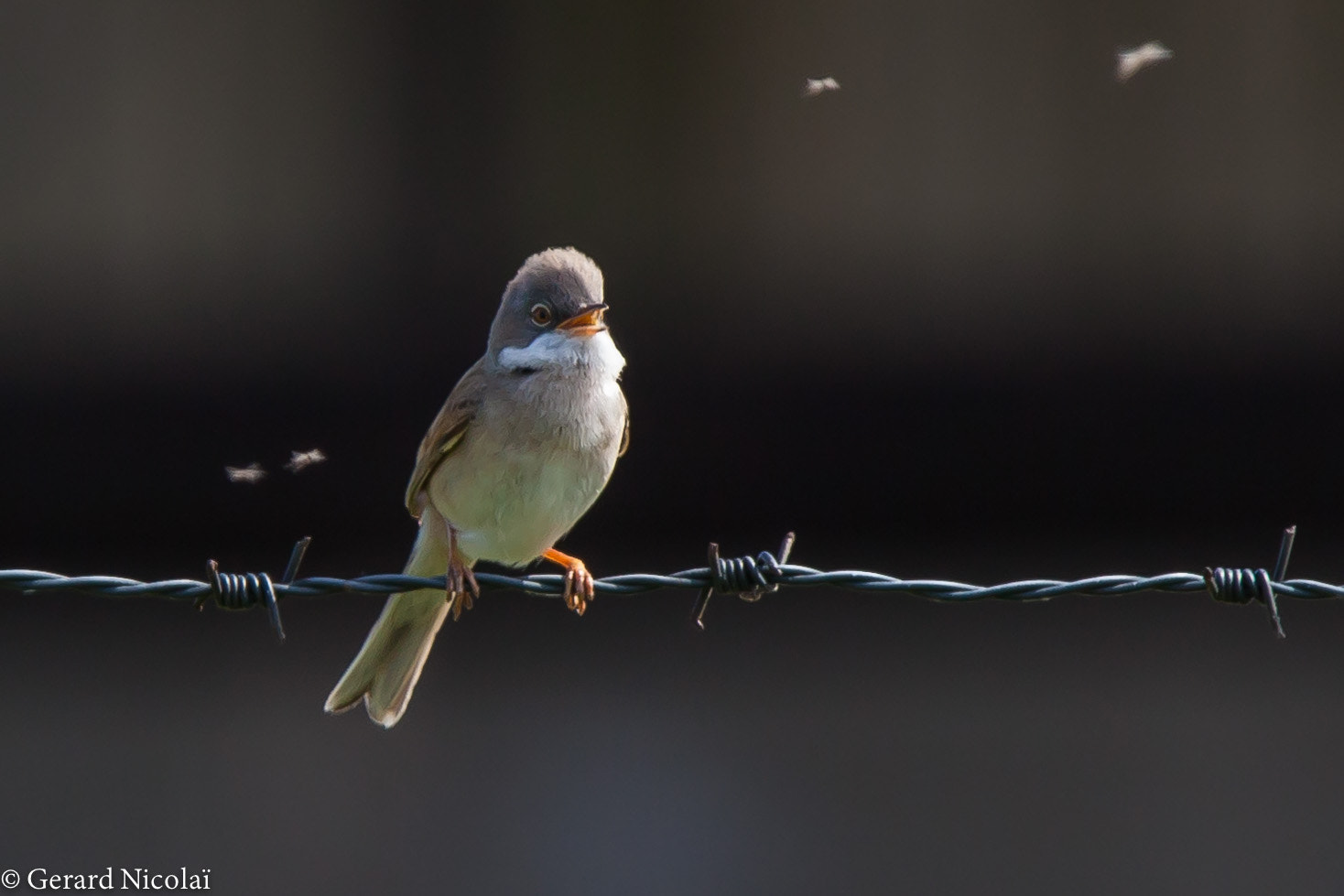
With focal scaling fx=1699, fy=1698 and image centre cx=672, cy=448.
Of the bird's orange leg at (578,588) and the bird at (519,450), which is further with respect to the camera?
the bird at (519,450)

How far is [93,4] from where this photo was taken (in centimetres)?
971

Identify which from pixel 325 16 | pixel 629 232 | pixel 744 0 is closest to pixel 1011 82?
pixel 744 0

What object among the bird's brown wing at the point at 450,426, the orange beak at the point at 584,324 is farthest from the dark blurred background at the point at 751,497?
the orange beak at the point at 584,324

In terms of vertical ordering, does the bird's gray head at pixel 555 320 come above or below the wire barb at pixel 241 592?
above

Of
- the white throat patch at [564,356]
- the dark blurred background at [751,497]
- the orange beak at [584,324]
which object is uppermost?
the orange beak at [584,324]

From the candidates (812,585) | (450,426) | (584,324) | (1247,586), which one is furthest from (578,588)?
(1247,586)

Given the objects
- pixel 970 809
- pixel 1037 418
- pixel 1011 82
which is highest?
pixel 1011 82

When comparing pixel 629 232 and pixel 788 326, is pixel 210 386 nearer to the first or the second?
pixel 629 232

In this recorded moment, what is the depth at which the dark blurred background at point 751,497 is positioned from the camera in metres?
8.79

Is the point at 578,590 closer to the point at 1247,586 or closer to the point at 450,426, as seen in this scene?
the point at 450,426

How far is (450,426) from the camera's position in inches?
211

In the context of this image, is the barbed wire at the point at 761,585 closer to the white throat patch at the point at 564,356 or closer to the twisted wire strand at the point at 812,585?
the twisted wire strand at the point at 812,585

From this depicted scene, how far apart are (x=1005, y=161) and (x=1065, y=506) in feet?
6.72

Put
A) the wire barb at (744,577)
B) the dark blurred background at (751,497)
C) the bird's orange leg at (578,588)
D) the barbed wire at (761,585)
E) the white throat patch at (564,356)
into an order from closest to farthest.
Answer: the barbed wire at (761,585), the wire barb at (744,577), the bird's orange leg at (578,588), the white throat patch at (564,356), the dark blurred background at (751,497)
